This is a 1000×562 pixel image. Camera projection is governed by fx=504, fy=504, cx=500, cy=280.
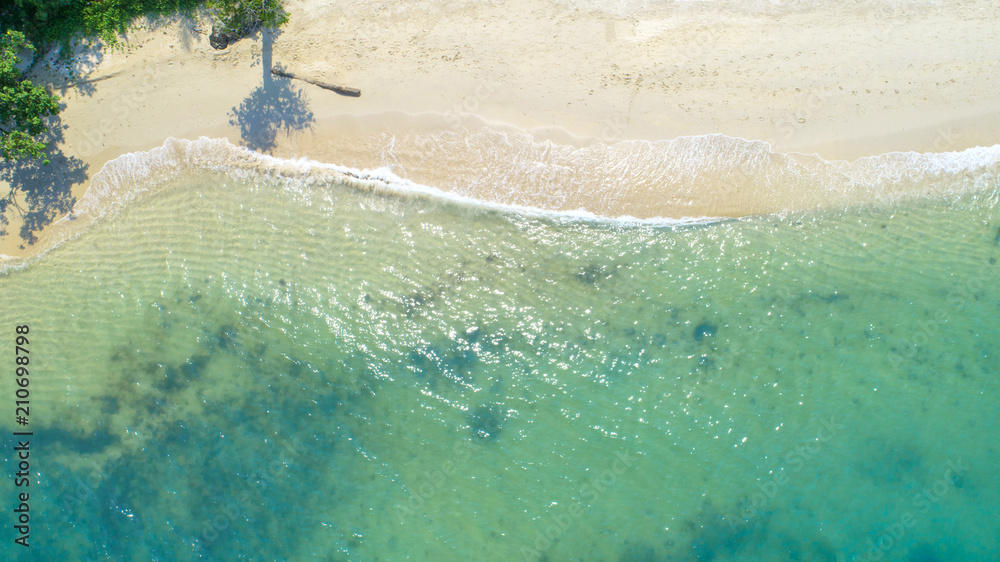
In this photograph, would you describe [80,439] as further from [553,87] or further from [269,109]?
[553,87]

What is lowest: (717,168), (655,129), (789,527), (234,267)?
(789,527)

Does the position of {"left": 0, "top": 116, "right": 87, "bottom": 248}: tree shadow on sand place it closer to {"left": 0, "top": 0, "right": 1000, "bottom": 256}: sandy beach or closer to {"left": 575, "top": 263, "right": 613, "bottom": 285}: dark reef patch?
{"left": 0, "top": 0, "right": 1000, "bottom": 256}: sandy beach

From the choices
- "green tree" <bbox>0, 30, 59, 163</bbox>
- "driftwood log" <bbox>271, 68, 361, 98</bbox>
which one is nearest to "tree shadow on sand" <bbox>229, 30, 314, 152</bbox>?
"driftwood log" <bbox>271, 68, 361, 98</bbox>

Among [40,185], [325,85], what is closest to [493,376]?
[325,85]

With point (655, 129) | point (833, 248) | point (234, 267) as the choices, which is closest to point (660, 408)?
point (833, 248)

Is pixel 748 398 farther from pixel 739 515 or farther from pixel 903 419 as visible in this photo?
pixel 903 419
